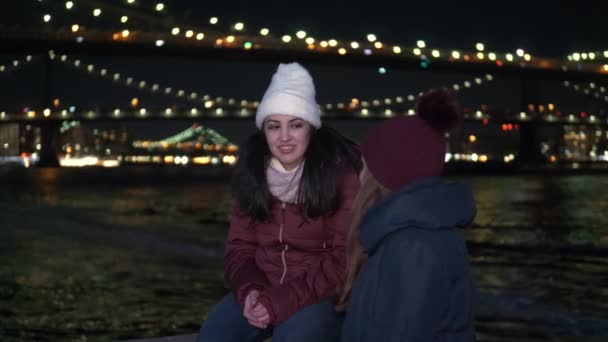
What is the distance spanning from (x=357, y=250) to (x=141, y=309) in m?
5.11

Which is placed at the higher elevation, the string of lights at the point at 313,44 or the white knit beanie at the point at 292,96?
the string of lights at the point at 313,44

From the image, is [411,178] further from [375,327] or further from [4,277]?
[4,277]

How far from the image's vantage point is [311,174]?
8.47ft

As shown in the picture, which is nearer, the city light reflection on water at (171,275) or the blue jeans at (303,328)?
the blue jeans at (303,328)

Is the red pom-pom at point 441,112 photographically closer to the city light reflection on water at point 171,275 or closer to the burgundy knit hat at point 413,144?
the burgundy knit hat at point 413,144

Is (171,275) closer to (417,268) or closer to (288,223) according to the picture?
(288,223)

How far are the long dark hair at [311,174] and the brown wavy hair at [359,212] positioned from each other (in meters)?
0.37

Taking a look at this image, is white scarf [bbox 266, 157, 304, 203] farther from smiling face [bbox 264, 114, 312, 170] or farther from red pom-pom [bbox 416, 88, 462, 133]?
red pom-pom [bbox 416, 88, 462, 133]

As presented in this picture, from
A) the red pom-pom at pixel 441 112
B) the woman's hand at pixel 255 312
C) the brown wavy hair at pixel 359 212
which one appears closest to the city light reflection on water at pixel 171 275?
the woman's hand at pixel 255 312

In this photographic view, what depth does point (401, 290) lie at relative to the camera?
68.7 inches

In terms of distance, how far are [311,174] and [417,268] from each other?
89cm

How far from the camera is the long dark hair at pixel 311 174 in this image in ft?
8.34

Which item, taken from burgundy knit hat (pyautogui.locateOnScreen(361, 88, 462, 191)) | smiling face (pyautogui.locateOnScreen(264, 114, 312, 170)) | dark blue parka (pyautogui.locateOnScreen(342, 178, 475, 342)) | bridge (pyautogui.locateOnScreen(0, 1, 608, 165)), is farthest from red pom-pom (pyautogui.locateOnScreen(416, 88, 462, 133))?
bridge (pyautogui.locateOnScreen(0, 1, 608, 165))

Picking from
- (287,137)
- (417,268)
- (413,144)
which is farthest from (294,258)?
(417,268)
